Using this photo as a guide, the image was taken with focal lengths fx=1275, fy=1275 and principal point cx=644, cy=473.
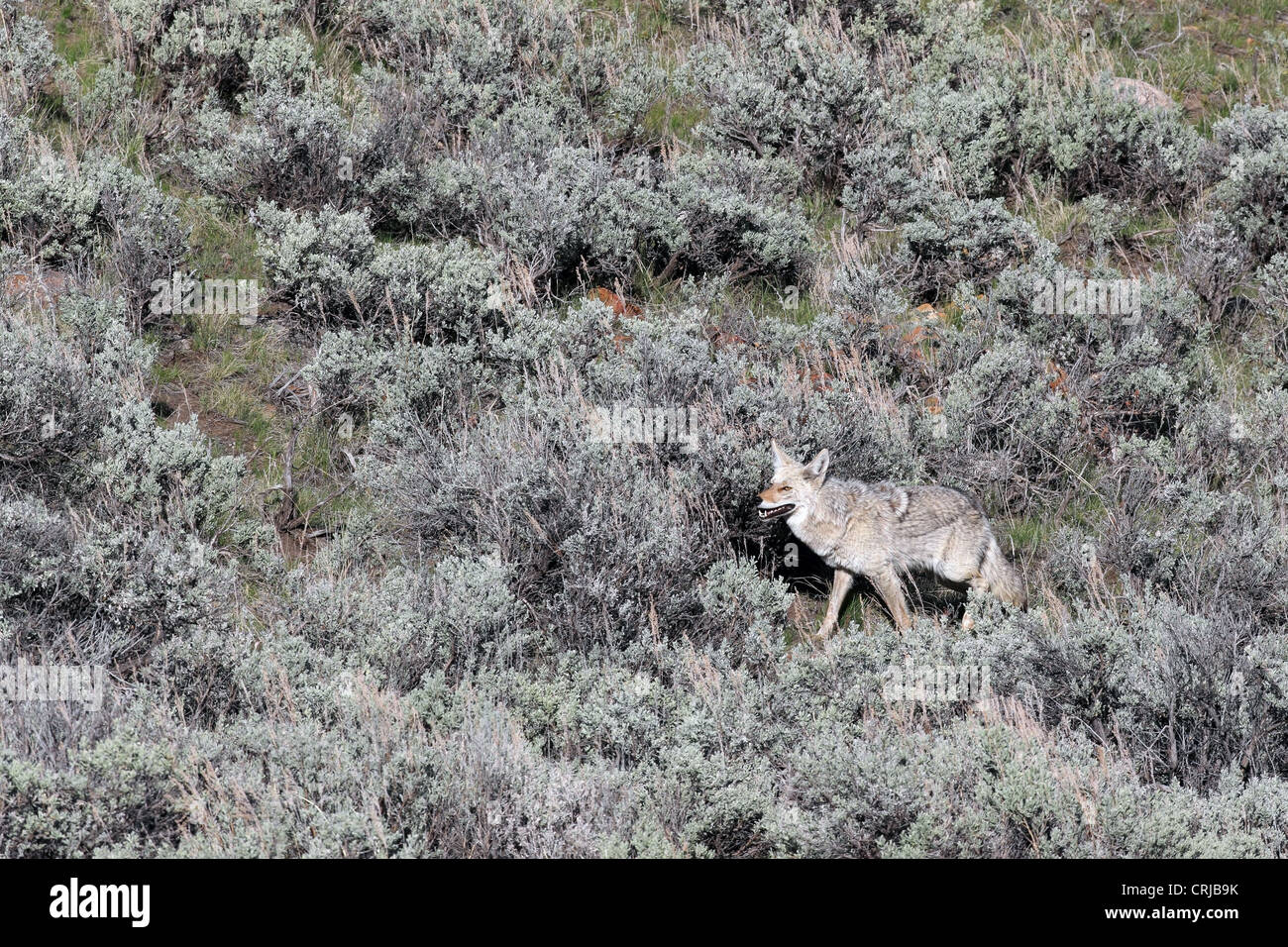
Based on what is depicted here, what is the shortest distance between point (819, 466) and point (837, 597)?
82cm

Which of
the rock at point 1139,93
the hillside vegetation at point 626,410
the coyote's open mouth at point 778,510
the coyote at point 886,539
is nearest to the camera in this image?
the hillside vegetation at point 626,410

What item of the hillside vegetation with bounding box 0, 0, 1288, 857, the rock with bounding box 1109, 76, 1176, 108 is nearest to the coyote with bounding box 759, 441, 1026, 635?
the hillside vegetation with bounding box 0, 0, 1288, 857

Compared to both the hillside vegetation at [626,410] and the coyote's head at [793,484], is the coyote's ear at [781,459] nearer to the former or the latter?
the coyote's head at [793,484]

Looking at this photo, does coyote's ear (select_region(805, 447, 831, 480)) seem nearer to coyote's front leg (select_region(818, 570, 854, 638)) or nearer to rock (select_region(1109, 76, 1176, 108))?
coyote's front leg (select_region(818, 570, 854, 638))

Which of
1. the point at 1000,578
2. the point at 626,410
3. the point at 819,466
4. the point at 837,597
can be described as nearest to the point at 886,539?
the point at 837,597

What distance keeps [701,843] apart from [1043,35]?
35.0 feet

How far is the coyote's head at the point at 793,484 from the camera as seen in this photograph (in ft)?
25.2

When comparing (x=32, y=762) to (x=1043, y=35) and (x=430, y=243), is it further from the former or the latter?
(x=1043, y=35)

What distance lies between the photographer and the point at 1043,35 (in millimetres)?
13172

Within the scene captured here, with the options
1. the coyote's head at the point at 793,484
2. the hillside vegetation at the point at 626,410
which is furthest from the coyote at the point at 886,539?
the hillside vegetation at the point at 626,410

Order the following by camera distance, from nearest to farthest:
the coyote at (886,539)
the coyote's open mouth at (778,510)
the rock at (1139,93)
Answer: the coyote's open mouth at (778,510) < the coyote at (886,539) < the rock at (1139,93)

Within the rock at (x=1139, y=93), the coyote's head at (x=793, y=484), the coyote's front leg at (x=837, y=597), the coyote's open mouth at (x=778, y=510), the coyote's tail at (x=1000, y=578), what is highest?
the rock at (x=1139, y=93)

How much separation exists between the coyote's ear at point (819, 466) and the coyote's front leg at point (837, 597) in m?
0.63

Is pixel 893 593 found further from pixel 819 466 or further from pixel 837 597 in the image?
pixel 819 466
